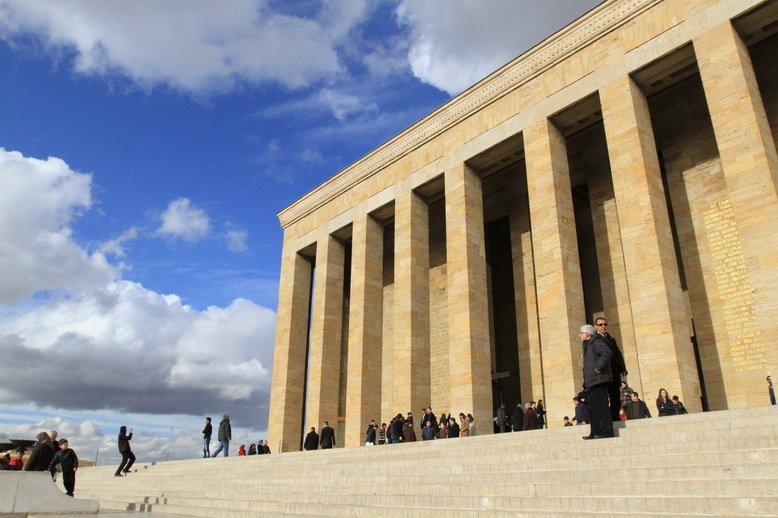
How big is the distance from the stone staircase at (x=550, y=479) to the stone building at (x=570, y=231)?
5.86 m

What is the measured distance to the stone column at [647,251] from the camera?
1301cm

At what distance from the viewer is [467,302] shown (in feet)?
58.5

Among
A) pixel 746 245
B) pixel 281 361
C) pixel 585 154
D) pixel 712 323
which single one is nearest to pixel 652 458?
pixel 746 245

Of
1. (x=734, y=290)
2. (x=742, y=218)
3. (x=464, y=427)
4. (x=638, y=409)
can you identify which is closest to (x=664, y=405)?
(x=638, y=409)

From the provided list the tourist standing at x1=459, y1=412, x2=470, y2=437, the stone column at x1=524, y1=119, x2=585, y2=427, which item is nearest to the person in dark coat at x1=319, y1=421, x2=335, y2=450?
the tourist standing at x1=459, y1=412, x2=470, y2=437

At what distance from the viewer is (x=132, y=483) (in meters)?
14.8

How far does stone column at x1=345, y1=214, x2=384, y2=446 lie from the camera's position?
2094cm

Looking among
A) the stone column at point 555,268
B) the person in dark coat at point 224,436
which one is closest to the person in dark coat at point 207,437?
the person in dark coat at point 224,436

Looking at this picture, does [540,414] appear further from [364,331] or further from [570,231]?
[364,331]

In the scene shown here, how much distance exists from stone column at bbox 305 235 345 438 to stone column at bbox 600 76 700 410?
1320 cm

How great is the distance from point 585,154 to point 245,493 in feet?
50.0

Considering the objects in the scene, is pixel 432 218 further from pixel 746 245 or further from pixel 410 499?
pixel 410 499

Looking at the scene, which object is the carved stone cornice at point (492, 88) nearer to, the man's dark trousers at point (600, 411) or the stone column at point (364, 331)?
the stone column at point (364, 331)

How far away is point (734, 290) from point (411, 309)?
9803 mm
